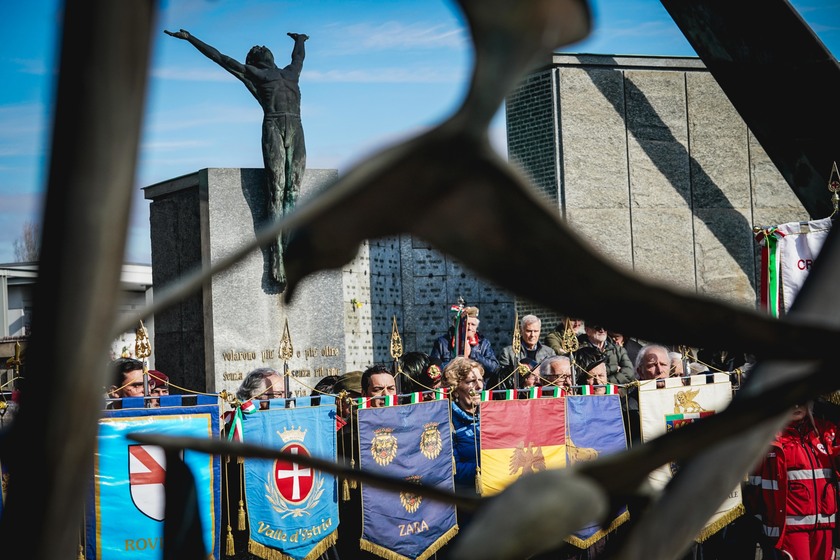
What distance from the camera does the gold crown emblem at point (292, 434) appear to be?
625cm

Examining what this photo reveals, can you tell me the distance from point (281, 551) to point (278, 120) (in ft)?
24.3

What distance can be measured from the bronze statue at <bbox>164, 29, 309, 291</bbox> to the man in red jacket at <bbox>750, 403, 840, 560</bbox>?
23.4 feet

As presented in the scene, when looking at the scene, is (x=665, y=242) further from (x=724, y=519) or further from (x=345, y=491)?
(x=345, y=491)

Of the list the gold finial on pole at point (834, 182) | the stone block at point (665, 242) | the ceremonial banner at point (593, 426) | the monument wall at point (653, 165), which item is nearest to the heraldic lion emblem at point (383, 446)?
the ceremonial banner at point (593, 426)

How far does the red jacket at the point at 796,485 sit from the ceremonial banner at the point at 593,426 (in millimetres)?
962

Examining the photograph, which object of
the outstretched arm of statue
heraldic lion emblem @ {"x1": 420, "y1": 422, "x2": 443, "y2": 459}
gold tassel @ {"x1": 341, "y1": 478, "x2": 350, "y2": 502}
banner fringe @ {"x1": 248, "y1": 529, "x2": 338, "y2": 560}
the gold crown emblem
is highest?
the outstretched arm of statue

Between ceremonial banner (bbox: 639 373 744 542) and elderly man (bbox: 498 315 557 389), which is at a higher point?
elderly man (bbox: 498 315 557 389)

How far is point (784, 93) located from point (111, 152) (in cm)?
119

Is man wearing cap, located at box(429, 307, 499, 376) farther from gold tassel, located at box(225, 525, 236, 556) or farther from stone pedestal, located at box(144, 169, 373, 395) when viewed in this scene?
gold tassel, located at box(225, 525, 236, 556)

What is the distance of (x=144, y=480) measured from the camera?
17.9 feet

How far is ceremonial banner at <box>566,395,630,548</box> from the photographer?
7.05m

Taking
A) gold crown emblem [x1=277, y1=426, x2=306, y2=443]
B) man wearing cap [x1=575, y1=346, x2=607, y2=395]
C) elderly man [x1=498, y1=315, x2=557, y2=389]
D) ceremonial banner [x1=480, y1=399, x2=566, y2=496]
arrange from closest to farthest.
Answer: gold crown emblem [x1=277, y1=426, x2=306, y2=443] < ceremonial banner [x1=480, y1=399, x2=566, y2=496] < man wearing cap [x1=575, y1=346, x2=607, y2=395] < elderly man [x1=498, y1=315, x2=557, y2=389]

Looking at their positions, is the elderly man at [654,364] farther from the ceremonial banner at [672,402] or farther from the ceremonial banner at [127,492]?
the ceremonial banner at [127,492]

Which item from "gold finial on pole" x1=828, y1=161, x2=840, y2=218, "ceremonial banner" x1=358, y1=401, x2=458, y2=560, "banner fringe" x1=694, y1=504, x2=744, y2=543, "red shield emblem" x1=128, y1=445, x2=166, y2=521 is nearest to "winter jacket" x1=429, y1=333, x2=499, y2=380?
"ceremonial banner" x1=358, y1=401, x2=458, y2=560
